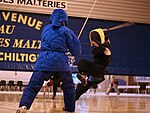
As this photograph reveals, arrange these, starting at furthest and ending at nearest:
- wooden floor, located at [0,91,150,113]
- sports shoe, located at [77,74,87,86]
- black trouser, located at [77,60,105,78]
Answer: wooden floor, located at [0,91,150,113]
sports shoe, located at [77,74,87,86]
black trouser, located at [77,60,105,78]

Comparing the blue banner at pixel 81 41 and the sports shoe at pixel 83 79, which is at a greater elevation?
the blue banner at pixel 81 41

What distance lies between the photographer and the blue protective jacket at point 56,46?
15.3ft

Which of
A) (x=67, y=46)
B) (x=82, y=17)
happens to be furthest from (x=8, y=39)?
(x=67, y=46)

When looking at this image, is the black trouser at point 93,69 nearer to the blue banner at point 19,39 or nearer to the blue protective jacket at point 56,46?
the blue protective jacket at point 56,46

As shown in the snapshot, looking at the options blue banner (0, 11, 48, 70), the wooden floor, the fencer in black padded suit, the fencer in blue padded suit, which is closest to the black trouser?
the fencer in black padded suit

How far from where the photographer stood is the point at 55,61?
184 inches

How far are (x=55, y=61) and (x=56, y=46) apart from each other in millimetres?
210

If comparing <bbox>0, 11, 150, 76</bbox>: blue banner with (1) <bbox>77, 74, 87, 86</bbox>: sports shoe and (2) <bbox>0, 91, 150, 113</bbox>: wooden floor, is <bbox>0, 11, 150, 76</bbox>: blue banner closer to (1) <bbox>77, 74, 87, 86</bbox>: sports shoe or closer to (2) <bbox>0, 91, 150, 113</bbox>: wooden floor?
(2) <bbox>0, 91, 150, 113</bbox>: wooden floor

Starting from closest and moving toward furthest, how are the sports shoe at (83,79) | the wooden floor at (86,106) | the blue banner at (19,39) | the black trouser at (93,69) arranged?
the black trouser at (93,69), the sports shoe at (83,79), the wooden floor at (86,106), the blue banner at (19,39)

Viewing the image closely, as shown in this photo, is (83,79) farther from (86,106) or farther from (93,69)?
(86,106)

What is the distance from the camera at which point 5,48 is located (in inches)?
475

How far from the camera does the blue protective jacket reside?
4664 millimetres

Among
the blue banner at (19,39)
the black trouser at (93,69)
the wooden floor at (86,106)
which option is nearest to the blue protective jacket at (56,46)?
the black trouser at (93,69)

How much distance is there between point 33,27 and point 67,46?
7845 mm
